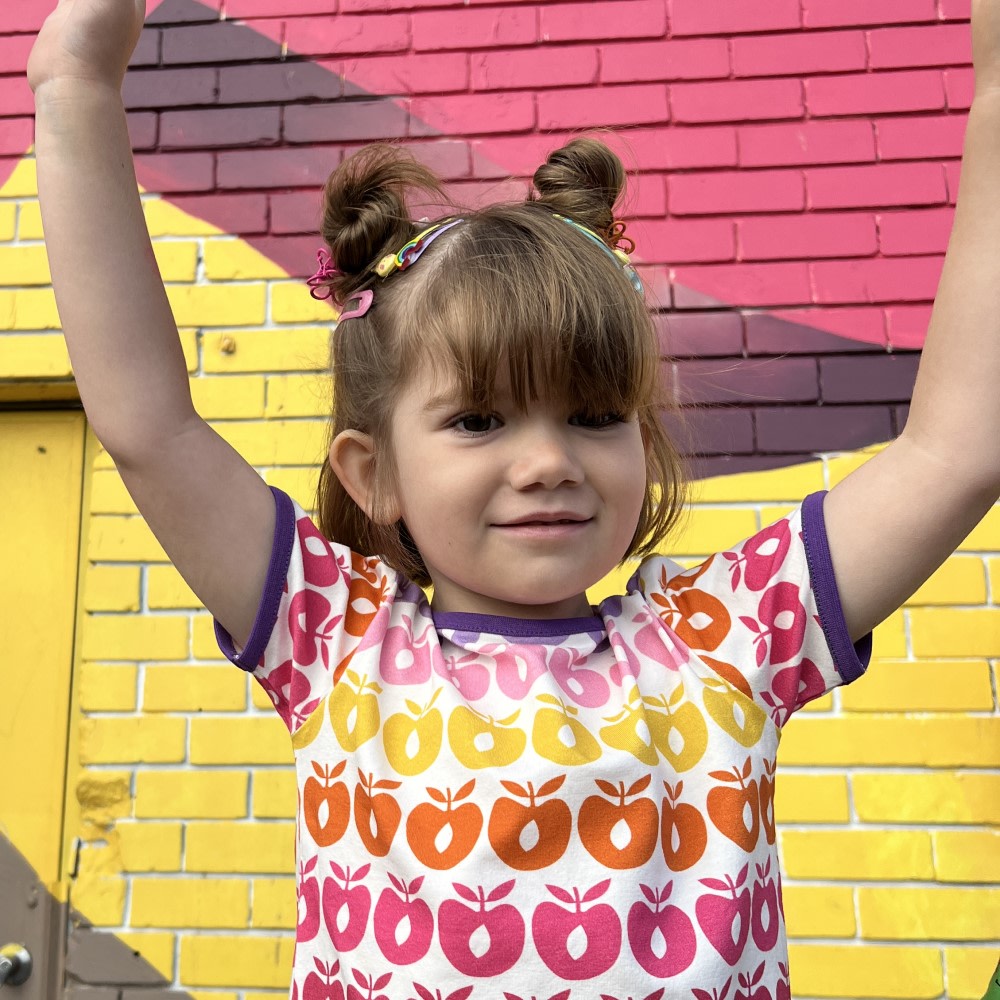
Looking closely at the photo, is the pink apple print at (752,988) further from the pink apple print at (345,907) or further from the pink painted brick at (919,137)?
the pink painted brick at (919,137)

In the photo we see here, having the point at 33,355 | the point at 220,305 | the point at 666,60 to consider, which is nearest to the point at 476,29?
the point at 666,60

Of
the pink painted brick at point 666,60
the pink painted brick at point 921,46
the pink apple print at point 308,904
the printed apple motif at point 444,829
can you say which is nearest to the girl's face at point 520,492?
the printed apple motif at point 444,829

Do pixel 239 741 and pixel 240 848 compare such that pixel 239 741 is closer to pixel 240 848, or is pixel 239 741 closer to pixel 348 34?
pixel 240 848

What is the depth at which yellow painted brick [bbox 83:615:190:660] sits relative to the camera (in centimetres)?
242

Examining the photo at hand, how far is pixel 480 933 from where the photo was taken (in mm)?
946

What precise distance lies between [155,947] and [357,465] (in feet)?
5.20

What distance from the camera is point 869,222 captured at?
2459 mm

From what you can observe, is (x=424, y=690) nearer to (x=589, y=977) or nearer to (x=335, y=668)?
(x=335, y=668)

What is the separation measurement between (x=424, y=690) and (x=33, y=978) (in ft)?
6.12

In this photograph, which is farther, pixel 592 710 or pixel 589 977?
pixel 592 710

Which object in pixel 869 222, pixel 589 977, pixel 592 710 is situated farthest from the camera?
pixel 869 222

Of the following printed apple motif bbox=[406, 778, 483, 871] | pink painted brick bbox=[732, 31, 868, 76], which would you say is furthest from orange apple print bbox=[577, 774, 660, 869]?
pink painted brick bbox=[732, 31, 868, 76]

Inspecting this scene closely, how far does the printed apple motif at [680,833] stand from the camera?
100 centimetres

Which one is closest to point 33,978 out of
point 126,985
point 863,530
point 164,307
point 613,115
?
point 126,985
